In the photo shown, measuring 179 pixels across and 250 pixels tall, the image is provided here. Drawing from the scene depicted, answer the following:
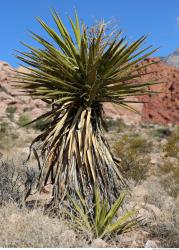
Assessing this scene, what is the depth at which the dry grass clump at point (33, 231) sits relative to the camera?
5289 mm

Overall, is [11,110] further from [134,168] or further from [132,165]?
[134,168]

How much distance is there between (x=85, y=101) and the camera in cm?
743

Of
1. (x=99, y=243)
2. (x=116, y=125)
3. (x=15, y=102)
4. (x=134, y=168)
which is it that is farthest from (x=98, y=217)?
(x=15, y=102)

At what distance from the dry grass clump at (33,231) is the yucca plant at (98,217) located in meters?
0.34

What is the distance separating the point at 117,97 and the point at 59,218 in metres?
2.45

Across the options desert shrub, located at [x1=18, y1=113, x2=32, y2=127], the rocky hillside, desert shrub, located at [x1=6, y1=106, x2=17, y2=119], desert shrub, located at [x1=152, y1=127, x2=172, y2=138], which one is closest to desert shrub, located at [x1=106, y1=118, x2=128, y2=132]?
the rocky hillside

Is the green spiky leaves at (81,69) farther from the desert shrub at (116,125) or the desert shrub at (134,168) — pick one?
the desert shrub at (116,125)

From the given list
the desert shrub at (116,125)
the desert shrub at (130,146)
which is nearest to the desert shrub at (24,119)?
the desert shrub at (116,125)

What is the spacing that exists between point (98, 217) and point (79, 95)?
87.1 inches

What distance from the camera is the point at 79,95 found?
24.4 feet

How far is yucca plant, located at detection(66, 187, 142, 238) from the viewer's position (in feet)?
21.3

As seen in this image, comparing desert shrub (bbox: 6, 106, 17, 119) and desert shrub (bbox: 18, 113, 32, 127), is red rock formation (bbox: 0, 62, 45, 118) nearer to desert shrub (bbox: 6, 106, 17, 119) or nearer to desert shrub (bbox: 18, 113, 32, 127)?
desert shrub (bbox: 6, 106, 17, 119)

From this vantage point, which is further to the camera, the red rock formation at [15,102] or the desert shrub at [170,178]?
the red rock formation at [15,102]

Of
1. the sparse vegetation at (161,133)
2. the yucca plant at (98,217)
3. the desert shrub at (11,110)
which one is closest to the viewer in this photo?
the yucca plant at (98,217)
